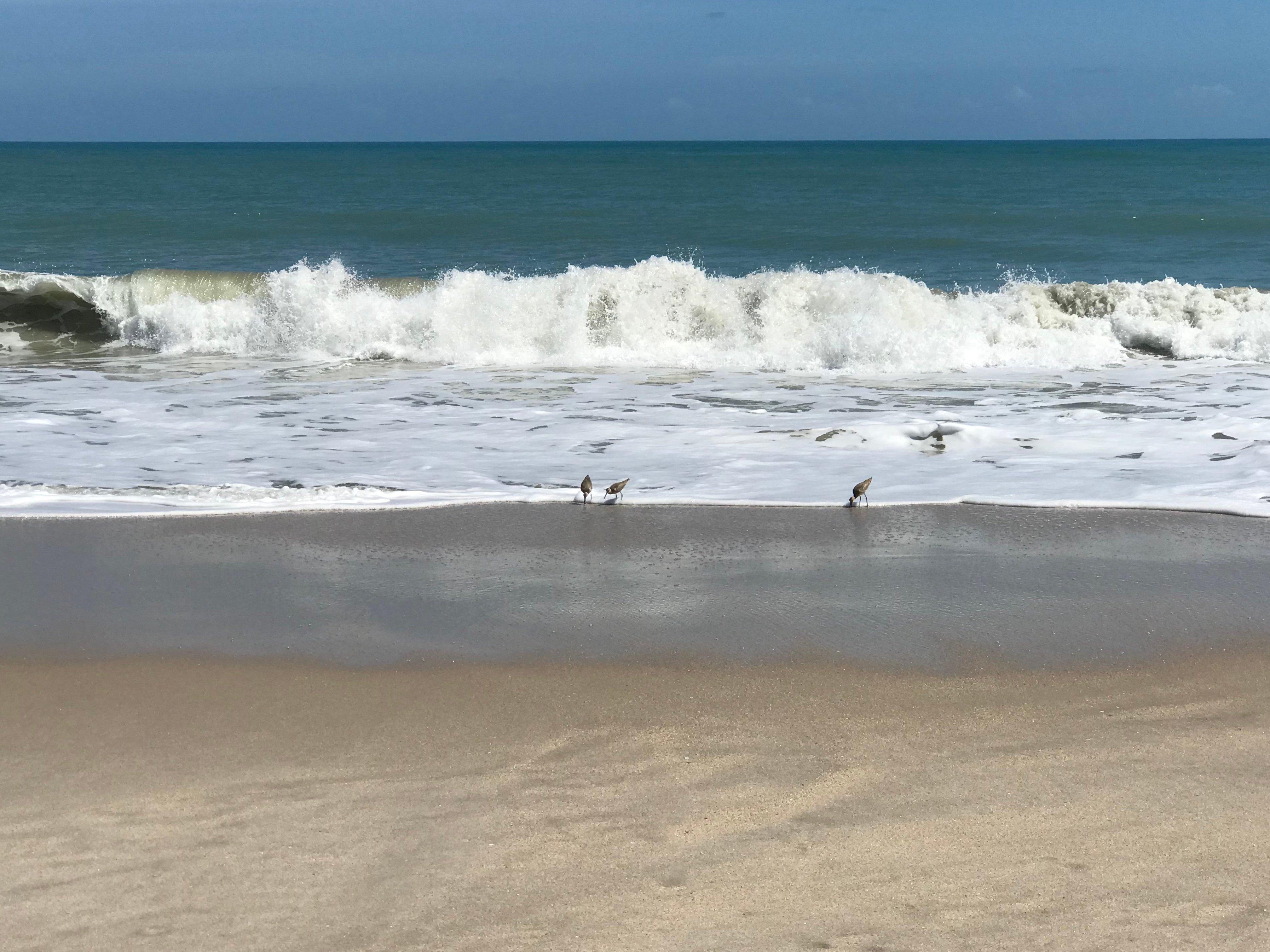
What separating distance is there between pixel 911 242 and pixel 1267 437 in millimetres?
19888

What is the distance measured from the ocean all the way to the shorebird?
0.19m

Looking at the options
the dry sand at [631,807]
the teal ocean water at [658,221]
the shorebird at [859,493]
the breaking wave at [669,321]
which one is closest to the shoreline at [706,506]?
the shorebird at [859,493]

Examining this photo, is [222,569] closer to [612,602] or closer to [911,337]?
[612,602]

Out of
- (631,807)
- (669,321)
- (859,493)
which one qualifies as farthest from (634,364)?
(631,807)

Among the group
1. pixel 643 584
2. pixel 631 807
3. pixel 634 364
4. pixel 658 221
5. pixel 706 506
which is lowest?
pixel 631 807

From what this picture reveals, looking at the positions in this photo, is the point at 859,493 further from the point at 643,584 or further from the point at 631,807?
the point at 631,807

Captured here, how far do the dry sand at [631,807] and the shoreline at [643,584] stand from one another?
9.8 inches

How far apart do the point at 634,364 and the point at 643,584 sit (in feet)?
25.6

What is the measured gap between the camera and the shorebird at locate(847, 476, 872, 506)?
677 centimetres

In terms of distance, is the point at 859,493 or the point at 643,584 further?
the point at 859,493

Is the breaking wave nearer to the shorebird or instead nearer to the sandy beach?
the shorebird

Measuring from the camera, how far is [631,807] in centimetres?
355

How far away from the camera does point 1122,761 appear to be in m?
3.83

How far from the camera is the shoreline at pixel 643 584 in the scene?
4836mm
